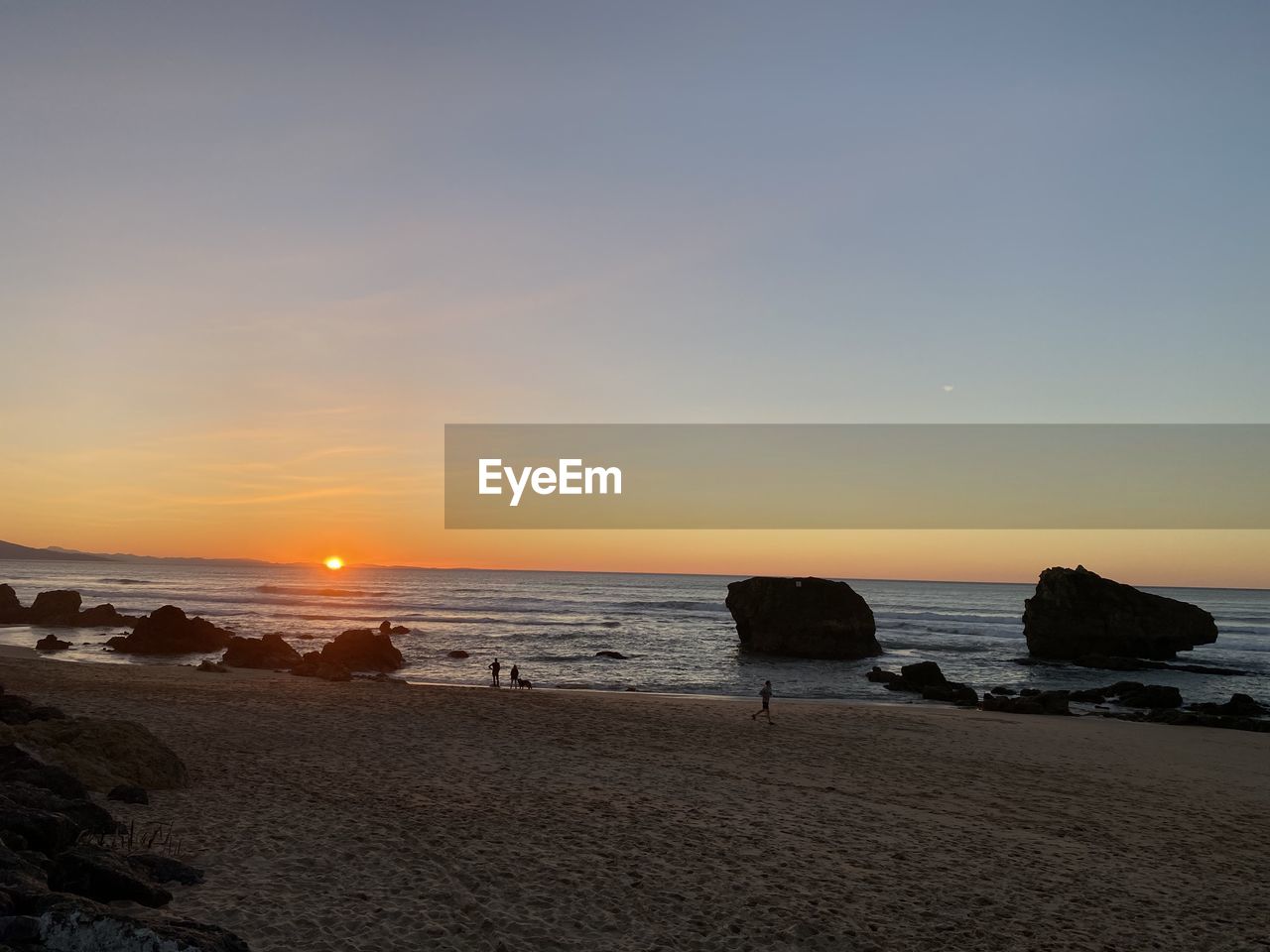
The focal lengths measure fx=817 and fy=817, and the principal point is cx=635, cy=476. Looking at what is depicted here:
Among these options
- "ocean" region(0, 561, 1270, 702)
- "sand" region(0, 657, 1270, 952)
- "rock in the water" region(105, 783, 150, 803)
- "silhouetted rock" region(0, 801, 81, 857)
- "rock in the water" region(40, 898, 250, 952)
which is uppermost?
"rock in the water" region(40, 898, 250, 952)

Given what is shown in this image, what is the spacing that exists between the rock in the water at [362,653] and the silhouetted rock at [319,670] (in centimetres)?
194

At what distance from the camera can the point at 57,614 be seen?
67562mm

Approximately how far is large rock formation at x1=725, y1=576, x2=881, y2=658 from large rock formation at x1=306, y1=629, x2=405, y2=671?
2730 cm

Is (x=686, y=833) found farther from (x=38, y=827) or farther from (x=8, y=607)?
(x=8, y=607)

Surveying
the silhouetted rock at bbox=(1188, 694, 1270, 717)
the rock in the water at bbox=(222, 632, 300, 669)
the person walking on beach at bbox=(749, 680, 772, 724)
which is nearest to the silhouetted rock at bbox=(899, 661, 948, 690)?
the silhouetted rock at bbox=(1188, 694, 1270, 717)

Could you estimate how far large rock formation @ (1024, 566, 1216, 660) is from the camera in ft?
197

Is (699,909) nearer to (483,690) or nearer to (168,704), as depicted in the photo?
(168,704)

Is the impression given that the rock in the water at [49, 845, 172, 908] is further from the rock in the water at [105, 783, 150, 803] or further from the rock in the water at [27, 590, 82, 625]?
the rock in the water at [27, 590, 82, 625]

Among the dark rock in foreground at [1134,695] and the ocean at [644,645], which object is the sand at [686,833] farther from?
the ocean at [644,645]

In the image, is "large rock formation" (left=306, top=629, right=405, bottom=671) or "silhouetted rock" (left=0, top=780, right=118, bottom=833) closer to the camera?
"silhouetted rock" (left=0, top=780, right=118, bottom=833)

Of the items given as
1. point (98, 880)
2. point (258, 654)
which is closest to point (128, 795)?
point (98, 880)

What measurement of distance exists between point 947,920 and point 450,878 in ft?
21.4

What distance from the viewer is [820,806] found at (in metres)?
16.0

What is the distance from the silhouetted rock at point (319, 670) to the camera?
3542cm
